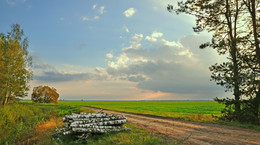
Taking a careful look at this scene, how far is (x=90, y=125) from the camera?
10008 millimetres

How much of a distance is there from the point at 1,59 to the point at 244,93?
3574 cm

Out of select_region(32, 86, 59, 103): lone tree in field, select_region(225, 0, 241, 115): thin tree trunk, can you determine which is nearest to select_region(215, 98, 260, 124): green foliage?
select_region(225, 0, 241, 115): thin tree trunk

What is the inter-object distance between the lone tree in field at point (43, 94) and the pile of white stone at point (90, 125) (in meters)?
58.1

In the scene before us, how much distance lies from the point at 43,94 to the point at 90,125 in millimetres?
60428

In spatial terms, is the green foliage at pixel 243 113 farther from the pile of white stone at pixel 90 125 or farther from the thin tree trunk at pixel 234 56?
the pile of white stone at pixel 90 125

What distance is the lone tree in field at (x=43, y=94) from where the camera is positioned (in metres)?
60.9

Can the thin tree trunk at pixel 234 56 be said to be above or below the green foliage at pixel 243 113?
above

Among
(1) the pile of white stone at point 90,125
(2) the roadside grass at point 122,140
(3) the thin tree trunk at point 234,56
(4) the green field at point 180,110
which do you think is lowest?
(4) the green field at point 180,110

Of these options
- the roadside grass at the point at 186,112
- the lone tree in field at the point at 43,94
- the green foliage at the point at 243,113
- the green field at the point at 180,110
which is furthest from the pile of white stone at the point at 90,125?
the lone tree in field at the point at 43,94

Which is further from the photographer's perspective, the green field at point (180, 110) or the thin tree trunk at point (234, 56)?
the green field at point (180, 110)

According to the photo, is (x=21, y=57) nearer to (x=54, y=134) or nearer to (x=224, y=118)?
(x=54, y=134)

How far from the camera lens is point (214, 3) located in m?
17.3

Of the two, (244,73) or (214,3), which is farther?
(214,3)

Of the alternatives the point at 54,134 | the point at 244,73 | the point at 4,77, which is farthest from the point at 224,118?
the point at 4,77
